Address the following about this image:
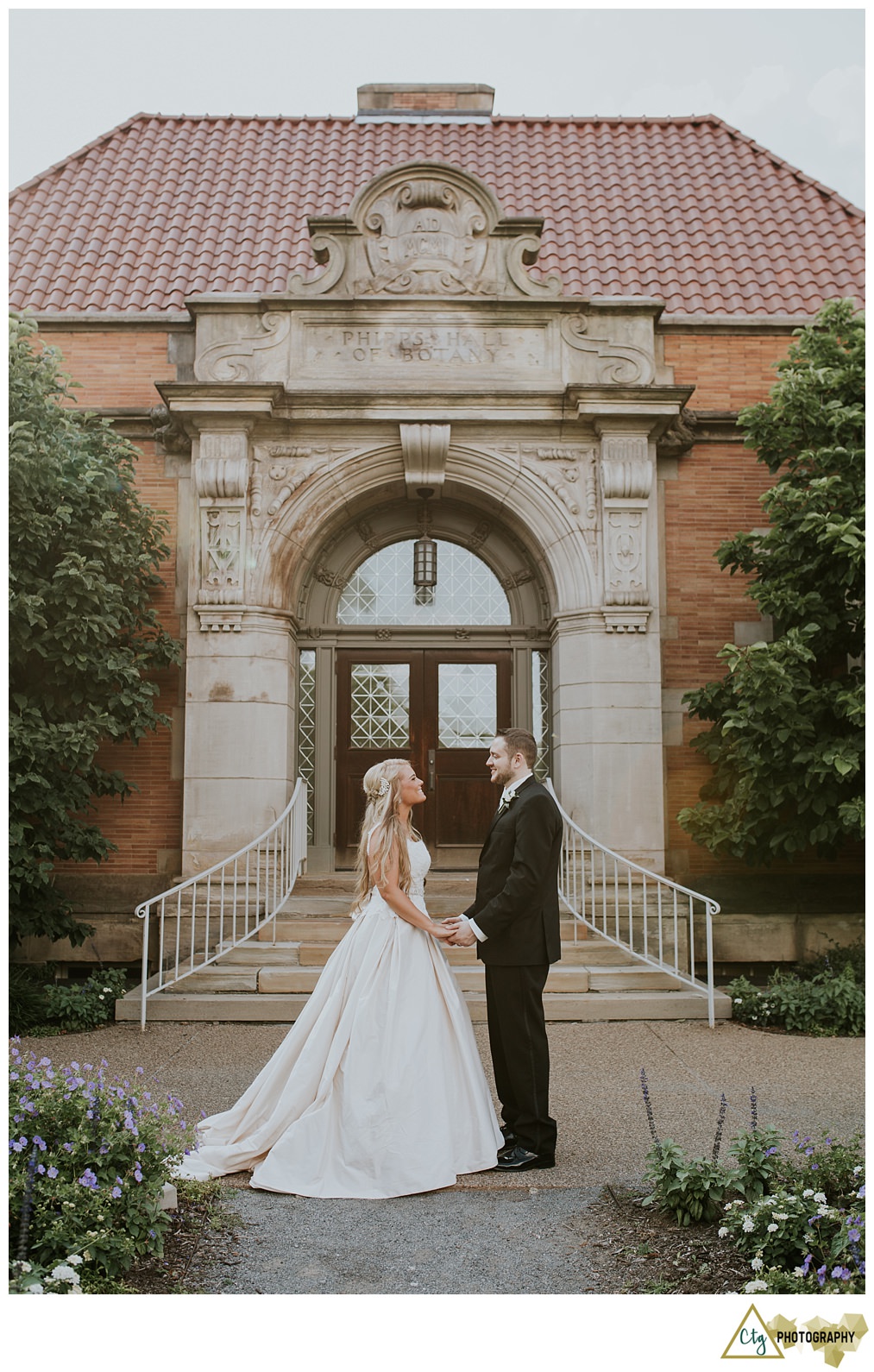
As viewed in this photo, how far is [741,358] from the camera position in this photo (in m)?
11.1

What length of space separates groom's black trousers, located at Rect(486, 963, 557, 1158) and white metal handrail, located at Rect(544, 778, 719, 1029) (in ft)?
12.0

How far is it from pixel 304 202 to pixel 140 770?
7386mm

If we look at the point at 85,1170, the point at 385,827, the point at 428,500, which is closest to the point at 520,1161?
the point at 385,827

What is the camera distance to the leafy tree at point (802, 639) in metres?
8.66

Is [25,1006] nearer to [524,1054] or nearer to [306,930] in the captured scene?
[306,930]

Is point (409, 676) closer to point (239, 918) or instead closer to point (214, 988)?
point (239, 918)

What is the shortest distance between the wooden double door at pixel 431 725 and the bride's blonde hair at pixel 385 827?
18.9ft

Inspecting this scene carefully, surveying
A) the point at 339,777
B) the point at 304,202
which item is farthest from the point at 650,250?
the point at 339,777

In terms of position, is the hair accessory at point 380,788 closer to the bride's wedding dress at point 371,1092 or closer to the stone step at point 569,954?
the bride's wedding dress at point 371,1092

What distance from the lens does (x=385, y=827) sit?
4996 millimetres

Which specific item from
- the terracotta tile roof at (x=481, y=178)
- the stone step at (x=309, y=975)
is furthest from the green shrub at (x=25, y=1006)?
the terracotta tile roof at (x=481, y=178)

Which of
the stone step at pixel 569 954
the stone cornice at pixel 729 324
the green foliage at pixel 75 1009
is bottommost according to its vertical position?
the green foliage at pixel 75 1009

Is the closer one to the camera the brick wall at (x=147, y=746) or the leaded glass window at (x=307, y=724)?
the brick wall at (x=147, y=746)

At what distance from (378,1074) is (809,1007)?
4837mm
